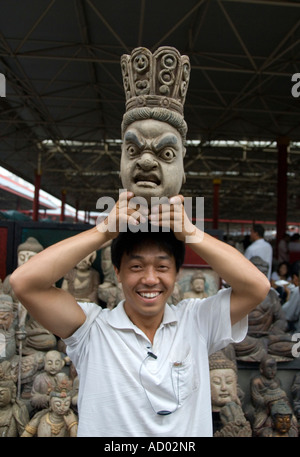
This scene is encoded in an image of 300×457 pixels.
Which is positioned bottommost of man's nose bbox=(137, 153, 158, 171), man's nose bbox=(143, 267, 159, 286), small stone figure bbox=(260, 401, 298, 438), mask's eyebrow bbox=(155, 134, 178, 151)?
small stone figure bbox=(260, 401, 298, 438)

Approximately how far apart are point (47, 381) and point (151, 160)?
9.25 feet

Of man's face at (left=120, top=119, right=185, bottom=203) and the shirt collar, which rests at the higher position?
man's face at (left=120, top=119, right=185, bottom=203)

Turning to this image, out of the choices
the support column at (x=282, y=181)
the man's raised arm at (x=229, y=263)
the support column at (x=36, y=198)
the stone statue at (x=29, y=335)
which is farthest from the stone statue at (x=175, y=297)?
the support column at (x=36, y=198)

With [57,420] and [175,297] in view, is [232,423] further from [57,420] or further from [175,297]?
[175,297]

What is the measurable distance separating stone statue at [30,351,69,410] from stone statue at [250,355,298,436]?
1875mm

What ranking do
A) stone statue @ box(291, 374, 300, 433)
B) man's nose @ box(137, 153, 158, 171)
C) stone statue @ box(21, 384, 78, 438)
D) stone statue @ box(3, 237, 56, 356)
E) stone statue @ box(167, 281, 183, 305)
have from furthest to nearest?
stone statue @ box(167, 281, 183, 305), stone statue @ box(3, 237, 56, 356), stone statue @ box(291, 374, 300, 433), stone statue @ box(21, 384, 78, 438), man's nose @ box(137, 153, 158, 171)

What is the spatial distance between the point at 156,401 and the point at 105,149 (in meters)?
13.4

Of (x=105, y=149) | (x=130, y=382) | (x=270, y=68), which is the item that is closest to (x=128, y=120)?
(x=130, y=382)

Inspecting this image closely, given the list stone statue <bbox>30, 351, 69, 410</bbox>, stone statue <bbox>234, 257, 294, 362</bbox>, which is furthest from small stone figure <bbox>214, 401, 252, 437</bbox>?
stone statue <bbox>30, 351, 69, 410</bbox>

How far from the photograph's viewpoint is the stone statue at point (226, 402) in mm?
3334

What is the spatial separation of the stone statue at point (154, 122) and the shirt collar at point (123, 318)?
0.51 m

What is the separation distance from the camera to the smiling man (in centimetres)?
145

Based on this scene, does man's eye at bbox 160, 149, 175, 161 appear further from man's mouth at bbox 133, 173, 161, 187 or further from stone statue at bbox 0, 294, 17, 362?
stone statue at bbox 0, 294, 17, 362

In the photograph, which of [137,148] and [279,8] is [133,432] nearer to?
[137,148]
